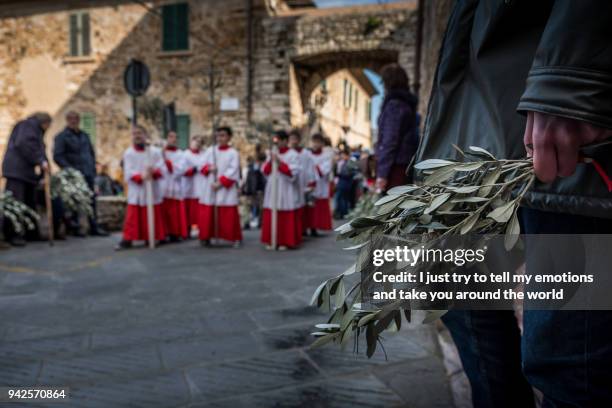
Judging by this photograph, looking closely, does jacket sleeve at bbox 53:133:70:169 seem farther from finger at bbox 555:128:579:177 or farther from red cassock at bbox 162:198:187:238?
finger at bbox 555:128:579:177

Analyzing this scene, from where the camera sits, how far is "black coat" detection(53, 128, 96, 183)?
836 centimetres

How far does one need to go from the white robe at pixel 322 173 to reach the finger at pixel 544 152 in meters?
8.32

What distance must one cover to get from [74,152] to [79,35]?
1154cm

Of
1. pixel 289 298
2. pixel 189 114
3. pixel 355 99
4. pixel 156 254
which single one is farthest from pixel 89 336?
pixel 355 99

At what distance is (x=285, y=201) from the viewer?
25.0 ft

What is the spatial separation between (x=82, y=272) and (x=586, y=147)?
5.43m

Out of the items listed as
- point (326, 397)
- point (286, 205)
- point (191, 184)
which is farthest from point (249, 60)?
point (326, 397)

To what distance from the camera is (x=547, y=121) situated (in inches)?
34.3

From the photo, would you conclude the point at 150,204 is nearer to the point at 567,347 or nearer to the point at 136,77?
the point at 136,77

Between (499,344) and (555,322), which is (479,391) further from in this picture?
(555,322)

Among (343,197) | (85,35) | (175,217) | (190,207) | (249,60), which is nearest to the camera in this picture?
(175,217)

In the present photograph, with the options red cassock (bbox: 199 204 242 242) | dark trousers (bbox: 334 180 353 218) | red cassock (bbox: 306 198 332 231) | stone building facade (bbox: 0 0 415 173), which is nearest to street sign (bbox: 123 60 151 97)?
red cassock (bbox: 199 204 242 242)

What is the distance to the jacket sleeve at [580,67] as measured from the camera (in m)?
0.83

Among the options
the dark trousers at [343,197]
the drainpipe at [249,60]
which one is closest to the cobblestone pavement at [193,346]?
the dark trousers at [343,197]
